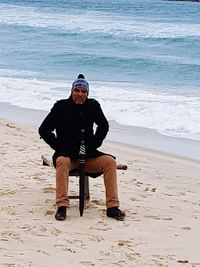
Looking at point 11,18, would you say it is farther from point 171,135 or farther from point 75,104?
point 75,104

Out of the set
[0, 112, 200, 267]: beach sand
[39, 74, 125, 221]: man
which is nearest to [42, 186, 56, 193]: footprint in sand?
[0, 112, 200, 267]: beach sand

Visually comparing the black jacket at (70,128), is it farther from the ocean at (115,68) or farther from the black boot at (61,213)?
the ocean at (115,68)

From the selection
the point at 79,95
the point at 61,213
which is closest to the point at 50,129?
the point at 79,95

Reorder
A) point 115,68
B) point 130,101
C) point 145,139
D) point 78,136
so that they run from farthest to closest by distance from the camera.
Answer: point 115,68
point 130,101
point 145,139
point 78,136

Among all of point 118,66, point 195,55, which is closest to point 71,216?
point 118,66

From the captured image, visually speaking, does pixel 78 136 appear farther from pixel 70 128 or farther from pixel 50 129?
pixel 50 129

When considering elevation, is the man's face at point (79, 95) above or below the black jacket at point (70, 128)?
above

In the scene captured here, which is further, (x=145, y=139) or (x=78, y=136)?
(x=145, y=139)

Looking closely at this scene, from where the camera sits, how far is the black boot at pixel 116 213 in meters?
6.24

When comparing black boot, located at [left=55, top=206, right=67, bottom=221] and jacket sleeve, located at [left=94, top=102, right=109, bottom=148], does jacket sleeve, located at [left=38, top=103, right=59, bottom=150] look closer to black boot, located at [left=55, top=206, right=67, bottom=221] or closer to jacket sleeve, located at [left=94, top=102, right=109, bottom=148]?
jacket sleeve, located at [left=94, top=102, right=109, bottom=148]

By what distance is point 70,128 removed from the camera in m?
6.37

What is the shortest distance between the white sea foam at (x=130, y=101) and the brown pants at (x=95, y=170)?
525 centimetres

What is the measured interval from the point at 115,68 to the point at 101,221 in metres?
19.3

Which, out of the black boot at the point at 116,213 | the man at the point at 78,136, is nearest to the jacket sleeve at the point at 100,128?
the man at the point at 78,136
